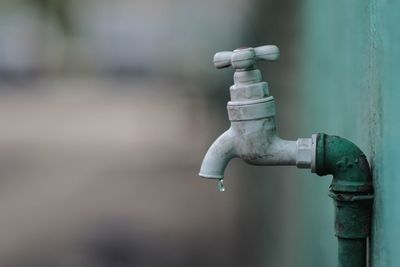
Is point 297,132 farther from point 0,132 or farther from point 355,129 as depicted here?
point 0,132

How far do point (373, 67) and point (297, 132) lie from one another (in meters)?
1.82

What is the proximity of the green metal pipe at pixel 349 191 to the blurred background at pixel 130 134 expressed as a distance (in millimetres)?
2073

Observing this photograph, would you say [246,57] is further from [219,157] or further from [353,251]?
[353,251]

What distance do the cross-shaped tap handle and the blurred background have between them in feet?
6.74

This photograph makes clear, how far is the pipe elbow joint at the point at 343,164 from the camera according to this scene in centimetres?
148

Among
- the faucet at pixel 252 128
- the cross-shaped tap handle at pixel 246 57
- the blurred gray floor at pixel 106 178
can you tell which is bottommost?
the blurred gray floor at pixel 106 178

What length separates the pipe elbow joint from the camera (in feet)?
4.87

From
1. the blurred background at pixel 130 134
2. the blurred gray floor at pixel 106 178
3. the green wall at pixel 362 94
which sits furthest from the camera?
the blurred gray floor at pixel 106 178

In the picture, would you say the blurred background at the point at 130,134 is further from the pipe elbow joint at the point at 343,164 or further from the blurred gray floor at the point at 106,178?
the pipe elbow joint at the point at 343,164

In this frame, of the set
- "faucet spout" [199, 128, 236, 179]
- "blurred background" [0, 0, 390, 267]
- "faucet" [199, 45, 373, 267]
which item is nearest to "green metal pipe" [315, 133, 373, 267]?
"faucet" [199, 45, 373, 267]

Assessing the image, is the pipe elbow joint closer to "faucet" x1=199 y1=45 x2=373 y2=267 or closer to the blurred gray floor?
"faucet" x1=199 y1=45 x2=373 y2=267

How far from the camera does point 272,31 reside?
3893 millimetres

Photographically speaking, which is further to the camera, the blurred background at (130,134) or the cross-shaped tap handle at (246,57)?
the blurred background at (130,134)

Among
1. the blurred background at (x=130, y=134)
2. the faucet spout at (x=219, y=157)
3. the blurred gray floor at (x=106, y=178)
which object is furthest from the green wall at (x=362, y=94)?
the blurred gray floor at (x=106, y=178)
